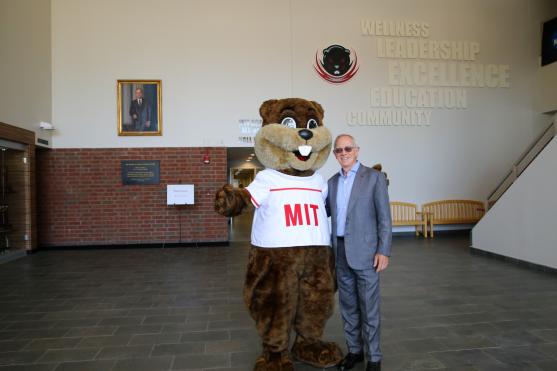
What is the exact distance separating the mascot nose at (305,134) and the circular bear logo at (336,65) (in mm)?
6344

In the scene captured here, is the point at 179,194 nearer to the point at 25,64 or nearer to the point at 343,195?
the point at 25,64

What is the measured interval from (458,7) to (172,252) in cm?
873

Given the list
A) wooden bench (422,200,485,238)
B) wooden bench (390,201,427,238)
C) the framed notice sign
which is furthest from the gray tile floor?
wooden bench (422,200,485,238)

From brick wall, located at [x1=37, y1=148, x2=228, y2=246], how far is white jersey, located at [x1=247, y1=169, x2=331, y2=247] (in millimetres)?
5764

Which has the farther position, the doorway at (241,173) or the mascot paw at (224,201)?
the doorway at (241,173)

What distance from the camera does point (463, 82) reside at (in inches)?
347

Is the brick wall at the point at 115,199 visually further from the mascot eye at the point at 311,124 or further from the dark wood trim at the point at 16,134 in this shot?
the mascot eye at the point at 311,124

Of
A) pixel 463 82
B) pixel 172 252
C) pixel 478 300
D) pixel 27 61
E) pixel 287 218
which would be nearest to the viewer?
pixel 287 218

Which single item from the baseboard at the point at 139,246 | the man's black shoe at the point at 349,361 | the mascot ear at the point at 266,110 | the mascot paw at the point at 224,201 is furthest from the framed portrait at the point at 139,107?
the man's black shoe at the point at 349,361

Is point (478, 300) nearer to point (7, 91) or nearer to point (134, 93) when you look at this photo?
point (134, 93)

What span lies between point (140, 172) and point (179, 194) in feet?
3.30

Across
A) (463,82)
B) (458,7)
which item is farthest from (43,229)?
(458,7)

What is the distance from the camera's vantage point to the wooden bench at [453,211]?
8.70 metres

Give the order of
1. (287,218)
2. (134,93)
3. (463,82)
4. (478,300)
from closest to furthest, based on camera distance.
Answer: (287,218)
(478,300)
(134,93)
(463,82)
